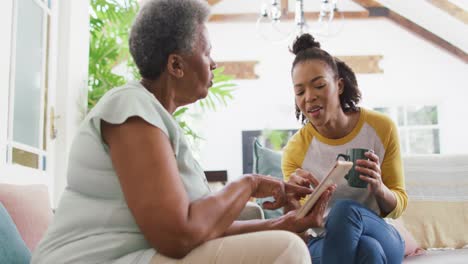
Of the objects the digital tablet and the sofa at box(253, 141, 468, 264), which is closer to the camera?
the digital tablet

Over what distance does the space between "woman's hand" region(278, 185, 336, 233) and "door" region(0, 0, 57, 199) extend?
128 centimetres

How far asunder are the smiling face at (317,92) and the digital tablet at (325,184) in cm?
51

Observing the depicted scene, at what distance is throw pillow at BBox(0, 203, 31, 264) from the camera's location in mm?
1315

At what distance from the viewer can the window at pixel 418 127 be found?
8.12m

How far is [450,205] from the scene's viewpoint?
2521mm

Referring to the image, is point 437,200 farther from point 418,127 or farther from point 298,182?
point 418,127

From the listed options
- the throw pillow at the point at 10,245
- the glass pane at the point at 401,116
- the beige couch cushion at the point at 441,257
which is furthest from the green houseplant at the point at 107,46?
the glass pane at the point at 401,116

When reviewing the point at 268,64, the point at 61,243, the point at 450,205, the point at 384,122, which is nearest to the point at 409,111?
the point at 268,64

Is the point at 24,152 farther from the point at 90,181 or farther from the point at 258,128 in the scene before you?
the point at 258,128

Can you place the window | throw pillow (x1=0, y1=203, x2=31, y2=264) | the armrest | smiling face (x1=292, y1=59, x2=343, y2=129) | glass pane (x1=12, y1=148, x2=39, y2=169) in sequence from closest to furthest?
throw pillow (x1=0, y1=203, x2=31, y2=264) → the armrest → smiling face (x1=292, y1=59, x2=343, y2=129) → glass pane (x1=12, y1=148, x2=39, y2=169) → the window

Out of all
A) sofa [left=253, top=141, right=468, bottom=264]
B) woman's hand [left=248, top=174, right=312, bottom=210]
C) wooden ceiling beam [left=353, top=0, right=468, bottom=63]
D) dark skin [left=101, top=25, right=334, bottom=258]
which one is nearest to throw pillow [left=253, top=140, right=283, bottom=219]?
sofa [left=253, top=141, right=468, bottom=264]

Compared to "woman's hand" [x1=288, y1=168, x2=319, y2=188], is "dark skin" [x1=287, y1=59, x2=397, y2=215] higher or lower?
higher

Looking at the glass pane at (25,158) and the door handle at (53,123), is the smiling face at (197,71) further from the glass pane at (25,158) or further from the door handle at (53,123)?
the door handle at (53,123)

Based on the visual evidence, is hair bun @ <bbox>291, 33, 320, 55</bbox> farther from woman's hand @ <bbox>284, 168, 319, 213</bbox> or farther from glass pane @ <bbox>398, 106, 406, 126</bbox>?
glass pane @ <bbox>398, 106, 406, 126</bbox>
